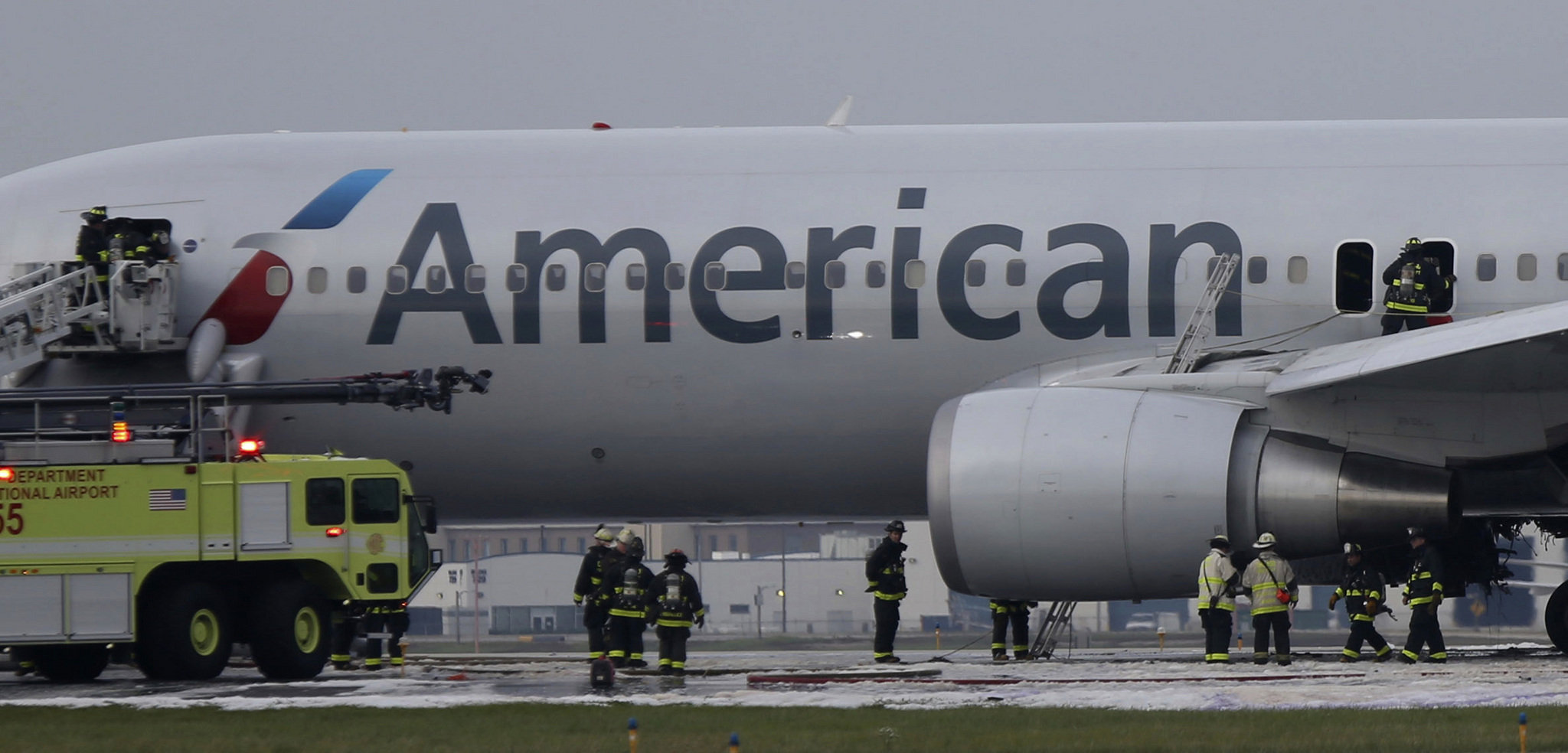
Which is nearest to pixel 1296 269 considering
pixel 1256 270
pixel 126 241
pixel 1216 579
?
pixel 1256 270

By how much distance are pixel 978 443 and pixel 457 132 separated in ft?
22.1

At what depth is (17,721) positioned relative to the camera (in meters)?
12.4

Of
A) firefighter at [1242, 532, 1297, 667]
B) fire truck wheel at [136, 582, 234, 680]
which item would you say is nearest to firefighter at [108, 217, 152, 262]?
fire truck wheel at [136, 582, 234, 680]

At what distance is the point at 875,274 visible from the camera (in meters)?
17.4

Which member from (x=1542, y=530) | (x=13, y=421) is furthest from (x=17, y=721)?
(x=1542, y=530)

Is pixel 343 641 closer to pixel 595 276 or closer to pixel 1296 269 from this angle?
pixel 595 276

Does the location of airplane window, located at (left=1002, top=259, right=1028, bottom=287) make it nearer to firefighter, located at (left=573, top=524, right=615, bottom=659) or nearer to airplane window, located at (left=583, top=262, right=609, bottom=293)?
airplane window, located at (left=583, top=262, right=609, bottom=293)

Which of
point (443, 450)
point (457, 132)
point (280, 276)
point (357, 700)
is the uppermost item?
point (457, 132)

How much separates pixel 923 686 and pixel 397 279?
271 inches

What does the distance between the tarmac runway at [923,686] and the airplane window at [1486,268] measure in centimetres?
346

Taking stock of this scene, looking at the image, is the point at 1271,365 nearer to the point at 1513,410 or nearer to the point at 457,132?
the point at 1513,410

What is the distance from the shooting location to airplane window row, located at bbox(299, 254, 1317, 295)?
17.2 metres

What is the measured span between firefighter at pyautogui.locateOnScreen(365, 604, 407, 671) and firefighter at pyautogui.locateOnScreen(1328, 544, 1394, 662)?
894 cm

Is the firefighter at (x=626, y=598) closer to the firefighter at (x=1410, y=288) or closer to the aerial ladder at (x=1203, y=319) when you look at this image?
the aerial ladder at (x=1203, y=319)
